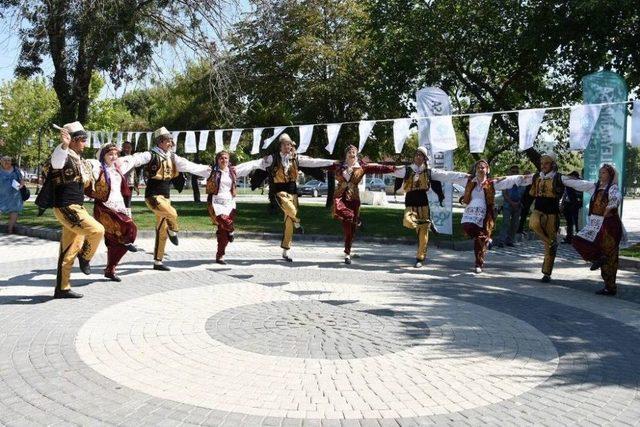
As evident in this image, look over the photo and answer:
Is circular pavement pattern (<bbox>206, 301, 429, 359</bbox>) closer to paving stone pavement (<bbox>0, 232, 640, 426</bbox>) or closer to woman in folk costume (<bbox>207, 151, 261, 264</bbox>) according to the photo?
paving stone pavement (<bbox>0, 232, 640, 426</bbox>)

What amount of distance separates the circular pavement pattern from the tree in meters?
12.2

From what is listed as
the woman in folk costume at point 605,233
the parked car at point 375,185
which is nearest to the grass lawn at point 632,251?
the woman in folk costume at point 605,233

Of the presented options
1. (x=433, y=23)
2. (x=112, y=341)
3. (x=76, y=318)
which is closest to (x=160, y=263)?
(x=76, y=318)

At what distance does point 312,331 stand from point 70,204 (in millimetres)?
3778

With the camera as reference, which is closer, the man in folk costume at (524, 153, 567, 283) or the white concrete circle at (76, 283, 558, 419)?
the white concrete circle at (76, 283, 558, 419)

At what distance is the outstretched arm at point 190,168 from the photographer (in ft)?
35.2

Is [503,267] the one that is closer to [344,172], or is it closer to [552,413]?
[344,172]

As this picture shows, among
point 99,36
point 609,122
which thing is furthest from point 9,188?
point 609,122

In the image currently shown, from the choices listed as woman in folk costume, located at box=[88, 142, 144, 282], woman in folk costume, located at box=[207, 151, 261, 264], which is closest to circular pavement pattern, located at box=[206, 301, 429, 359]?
woman in folk costume, located at box=[88, 142, 144, 282]

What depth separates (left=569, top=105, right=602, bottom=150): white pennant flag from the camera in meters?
10.1

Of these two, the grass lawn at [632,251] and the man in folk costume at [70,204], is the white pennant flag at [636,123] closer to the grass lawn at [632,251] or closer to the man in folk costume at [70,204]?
the grass lawn at [632,251]

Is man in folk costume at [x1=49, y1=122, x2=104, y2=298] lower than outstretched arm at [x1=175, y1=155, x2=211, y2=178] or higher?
lower

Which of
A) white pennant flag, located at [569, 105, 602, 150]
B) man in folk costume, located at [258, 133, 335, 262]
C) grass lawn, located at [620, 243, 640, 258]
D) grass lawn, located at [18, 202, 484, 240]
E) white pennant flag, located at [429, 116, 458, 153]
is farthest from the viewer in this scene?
grass lawn, located at [18, 202, 484, 240]

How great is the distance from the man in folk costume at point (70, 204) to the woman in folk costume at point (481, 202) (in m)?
6.84
